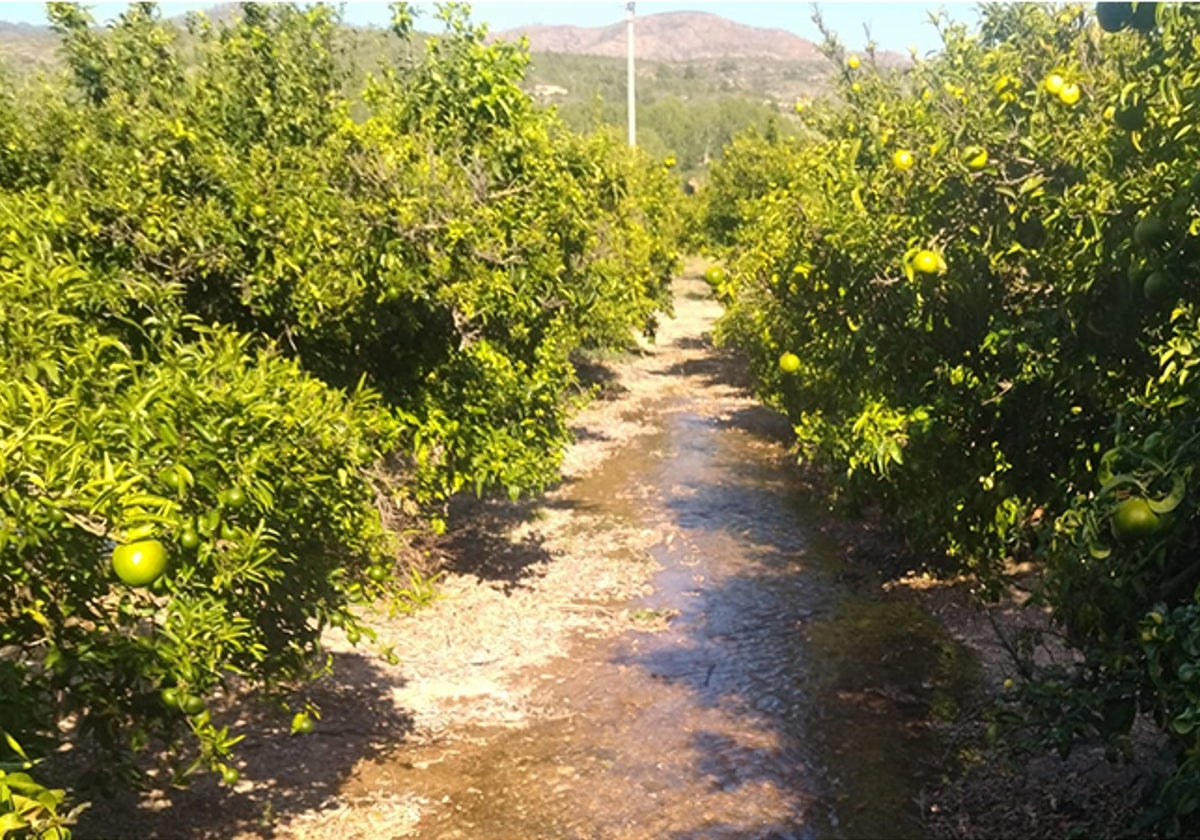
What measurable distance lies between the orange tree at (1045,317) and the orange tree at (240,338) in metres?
2.85

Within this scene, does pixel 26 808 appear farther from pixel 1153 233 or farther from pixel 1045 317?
pixel 1045 317

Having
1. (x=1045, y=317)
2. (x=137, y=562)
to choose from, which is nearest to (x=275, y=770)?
(x=137, y=562)

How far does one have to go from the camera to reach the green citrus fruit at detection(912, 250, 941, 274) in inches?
192

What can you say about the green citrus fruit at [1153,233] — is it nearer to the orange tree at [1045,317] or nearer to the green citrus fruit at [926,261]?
the orange tree at [1045,317]

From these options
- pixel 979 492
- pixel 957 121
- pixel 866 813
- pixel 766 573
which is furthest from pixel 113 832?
pixel 766 573

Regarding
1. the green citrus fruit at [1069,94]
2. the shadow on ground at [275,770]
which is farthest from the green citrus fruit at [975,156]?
the shadow on ground at [275,770]

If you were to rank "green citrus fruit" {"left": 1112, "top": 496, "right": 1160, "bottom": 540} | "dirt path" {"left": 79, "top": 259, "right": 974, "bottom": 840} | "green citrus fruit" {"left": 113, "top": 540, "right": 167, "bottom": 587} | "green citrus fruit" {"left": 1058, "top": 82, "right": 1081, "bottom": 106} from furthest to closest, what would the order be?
"dirt path" {"left": 79, "top": 259, "right": 974, "bottom": 840}
"green citrus fruit" {"left": 1058, "top": 82, "right": 1081, "bottom": 106}
"green citrus fruit" {"left": 1112, "top": 496, "right": 1160, "bottom": 540}
"green citrus fruit" {"left": 113, "top": 540, "right": 167, "bottom": 587}

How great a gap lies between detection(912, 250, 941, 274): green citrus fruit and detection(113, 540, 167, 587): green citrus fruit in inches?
147

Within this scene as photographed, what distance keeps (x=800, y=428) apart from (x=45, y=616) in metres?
9.51

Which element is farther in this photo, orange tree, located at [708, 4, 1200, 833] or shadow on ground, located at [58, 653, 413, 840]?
shadow on ground, located at [58, 653, 413, 840]

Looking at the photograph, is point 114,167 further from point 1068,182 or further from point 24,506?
point 1068,182

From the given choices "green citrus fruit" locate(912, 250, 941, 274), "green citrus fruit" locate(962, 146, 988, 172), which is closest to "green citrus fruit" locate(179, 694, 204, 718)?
"green citrus fruit" locate(912, 250, 941, 274)

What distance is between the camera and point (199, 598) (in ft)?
12.3

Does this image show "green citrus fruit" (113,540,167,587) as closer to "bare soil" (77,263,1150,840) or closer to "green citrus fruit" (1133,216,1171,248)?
"bare soil" (77,263,1150,840)
